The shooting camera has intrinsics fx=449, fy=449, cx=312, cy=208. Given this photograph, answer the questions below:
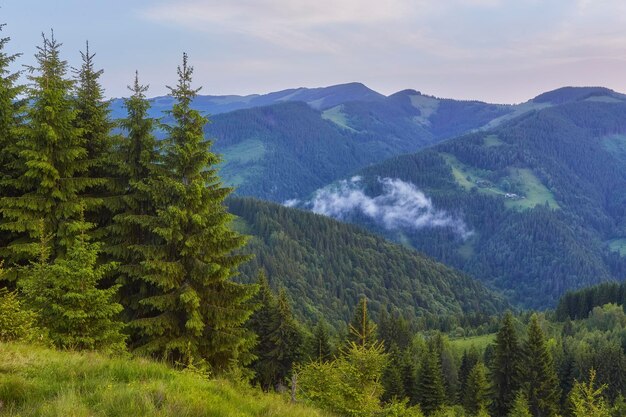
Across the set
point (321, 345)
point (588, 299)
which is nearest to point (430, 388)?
point (321, 345)

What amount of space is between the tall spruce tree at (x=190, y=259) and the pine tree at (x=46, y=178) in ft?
13.3

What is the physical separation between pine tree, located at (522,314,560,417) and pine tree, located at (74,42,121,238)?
50.7m

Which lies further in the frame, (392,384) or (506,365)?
(506,365)

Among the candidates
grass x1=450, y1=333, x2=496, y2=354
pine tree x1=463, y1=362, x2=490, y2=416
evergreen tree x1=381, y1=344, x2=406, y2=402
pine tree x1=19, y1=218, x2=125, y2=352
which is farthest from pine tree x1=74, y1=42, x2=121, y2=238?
grass x1=450, y1=333, x2=496, y2=354

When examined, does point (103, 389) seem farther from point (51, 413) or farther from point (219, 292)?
point (219, 292)

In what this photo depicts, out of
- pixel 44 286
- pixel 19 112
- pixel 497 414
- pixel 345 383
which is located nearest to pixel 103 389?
pixel 44 286

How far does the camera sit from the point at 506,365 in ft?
195

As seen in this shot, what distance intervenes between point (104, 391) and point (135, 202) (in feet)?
46.6

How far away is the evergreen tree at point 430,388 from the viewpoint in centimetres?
5449

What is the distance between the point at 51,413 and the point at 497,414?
219ft

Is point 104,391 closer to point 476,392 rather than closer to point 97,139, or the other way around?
point 97,139

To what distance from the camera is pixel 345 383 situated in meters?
18.1

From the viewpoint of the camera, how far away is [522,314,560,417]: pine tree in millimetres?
54844

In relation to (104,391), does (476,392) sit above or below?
below
